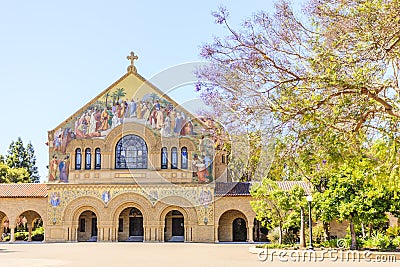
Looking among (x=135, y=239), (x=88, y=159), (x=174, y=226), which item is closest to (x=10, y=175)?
(x=88, y=159)

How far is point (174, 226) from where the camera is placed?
128ft

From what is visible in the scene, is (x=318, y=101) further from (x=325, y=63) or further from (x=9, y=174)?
(x=9, y=174)

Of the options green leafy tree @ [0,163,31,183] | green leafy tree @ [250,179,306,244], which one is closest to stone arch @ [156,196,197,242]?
green leafy tree @ [250,179,306,244]

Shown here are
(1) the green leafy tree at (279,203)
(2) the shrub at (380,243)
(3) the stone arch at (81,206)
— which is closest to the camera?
(2) the shrub at (380,243)

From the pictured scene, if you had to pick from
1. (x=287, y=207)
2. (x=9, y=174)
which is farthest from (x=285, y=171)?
(x=9, y=174)

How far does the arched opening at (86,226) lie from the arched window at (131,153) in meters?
4.52

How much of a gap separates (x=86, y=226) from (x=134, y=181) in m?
5.57

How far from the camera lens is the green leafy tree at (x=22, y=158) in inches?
2916

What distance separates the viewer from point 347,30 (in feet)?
34.3

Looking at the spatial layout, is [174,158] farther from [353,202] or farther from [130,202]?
[353,202]

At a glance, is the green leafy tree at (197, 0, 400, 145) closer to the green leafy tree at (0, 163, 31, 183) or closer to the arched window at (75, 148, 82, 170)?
the arched window at (75, 148, 82, 170)

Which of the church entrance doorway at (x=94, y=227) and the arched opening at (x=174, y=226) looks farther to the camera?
Result: the church entrance doorway at (x=94, y=227)

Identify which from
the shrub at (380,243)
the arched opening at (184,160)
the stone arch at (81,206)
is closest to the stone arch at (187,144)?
the arched opening at (184,160)

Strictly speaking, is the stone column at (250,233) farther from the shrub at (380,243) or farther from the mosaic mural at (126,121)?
the shrub at (380,243)
